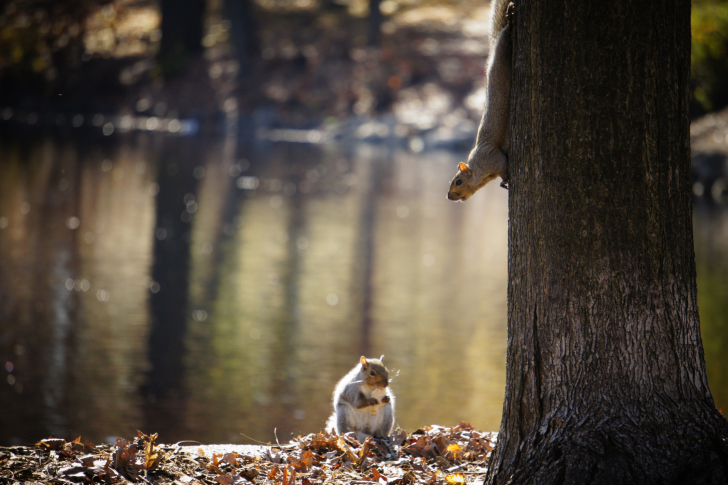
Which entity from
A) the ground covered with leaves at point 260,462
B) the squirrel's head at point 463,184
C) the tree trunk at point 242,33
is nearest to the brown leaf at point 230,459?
the ground covered with leaves at point 260,462

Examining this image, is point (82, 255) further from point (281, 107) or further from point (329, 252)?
point (281, 107)

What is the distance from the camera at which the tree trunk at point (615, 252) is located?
116 inches

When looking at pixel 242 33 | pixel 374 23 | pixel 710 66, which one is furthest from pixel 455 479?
pixel 242 33

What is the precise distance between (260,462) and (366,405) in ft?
2.18

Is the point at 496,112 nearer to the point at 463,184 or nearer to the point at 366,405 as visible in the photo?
the point at 463,184

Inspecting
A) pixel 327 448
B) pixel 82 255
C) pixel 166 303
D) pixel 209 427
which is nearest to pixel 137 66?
pixel 82 255

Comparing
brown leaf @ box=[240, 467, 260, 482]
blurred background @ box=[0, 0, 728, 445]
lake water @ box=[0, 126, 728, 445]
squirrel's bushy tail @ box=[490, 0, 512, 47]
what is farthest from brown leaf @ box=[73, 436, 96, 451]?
blurred background @ box=[0, 0, 728, 445]

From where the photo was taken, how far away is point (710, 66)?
23.5 meters

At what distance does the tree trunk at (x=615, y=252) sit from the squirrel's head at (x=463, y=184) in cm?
46

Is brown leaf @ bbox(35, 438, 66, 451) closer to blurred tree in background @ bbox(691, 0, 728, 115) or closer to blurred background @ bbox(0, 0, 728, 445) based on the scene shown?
blurred background @ bbox(0, 0, 728, 445)

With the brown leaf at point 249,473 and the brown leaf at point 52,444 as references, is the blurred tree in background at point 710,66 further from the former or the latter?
the brown leaf at point 52,444

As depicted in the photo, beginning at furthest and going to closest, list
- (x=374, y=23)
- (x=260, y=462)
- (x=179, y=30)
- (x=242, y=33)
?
(x=179, y=30)
(x=242, y=33)
(x=374, y=23)
(x=260, y=462)

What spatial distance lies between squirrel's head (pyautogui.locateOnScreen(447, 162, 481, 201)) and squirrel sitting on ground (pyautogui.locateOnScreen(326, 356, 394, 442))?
3.58ft

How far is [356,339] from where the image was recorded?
8977 mm
